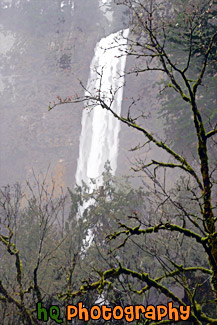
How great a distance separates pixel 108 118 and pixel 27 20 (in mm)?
Result: 13878

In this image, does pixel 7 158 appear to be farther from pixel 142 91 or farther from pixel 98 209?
pixel 98 209

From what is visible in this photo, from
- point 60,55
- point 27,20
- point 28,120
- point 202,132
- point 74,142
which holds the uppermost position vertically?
point 27,20

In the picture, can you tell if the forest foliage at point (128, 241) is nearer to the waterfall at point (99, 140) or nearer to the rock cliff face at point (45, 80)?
the waterfall at point (99, 140)

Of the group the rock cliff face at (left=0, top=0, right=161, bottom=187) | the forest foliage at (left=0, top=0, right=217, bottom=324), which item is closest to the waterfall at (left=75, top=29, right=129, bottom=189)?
the rock cliff face at (left=0, top=0, right=161, bottom=187)

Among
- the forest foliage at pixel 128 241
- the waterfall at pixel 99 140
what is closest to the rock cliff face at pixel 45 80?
the waterfall at pixel 99 140

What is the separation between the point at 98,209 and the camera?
1059 centimetres

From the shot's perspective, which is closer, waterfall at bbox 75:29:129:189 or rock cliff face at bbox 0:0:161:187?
waterfall at bbox 75:29:129:189

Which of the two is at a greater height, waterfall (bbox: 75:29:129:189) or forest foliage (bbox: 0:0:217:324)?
waterfall (bbox: 75:29:129:189)

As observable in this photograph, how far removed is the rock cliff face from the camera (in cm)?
2402

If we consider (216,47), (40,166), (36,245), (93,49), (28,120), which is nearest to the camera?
(216,47)

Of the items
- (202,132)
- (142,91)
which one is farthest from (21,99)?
(202,132)

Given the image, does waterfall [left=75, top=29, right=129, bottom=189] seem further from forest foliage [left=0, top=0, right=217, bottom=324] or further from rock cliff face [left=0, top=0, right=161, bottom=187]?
forest foliage [left=0, top=0, right=217, bottom=324]

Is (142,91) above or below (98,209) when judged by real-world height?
above

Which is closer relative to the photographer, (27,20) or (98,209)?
(98,209)
